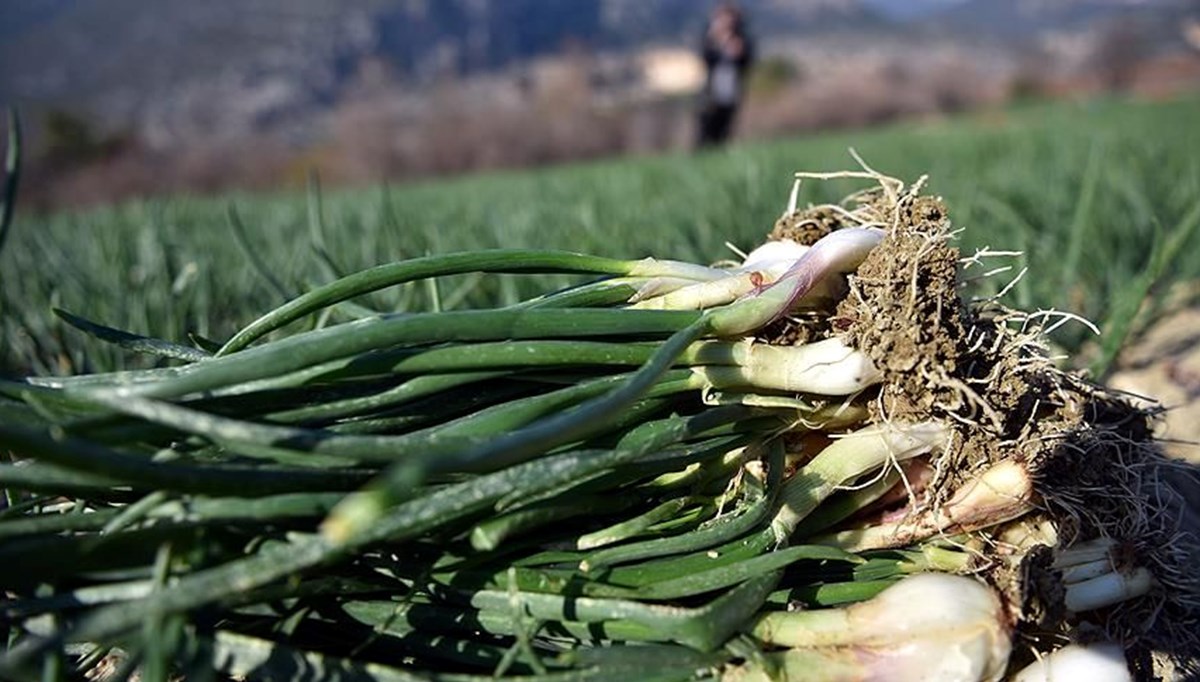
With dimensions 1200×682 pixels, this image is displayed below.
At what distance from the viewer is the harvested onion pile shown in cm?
72

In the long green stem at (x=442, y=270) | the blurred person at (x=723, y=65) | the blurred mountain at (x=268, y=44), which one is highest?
the long green stem at (x=442, y=270)

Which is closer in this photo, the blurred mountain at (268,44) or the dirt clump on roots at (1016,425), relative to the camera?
the dirt clump on roots at (1016,425)

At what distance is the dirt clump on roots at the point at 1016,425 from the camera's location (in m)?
0.93

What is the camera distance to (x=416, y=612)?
2.73 ft

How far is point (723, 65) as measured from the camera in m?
9.12

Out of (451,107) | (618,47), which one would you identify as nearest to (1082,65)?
(451,107)

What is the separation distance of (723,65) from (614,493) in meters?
8.83

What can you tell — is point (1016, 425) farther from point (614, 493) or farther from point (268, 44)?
point (268, 44)

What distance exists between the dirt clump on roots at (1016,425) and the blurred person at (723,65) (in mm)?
8385

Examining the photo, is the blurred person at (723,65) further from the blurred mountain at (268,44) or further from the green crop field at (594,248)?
the blurred mountain at (268,44)

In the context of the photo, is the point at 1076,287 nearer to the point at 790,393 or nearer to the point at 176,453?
the point at 790,393

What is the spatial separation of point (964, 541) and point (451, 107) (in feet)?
71.3

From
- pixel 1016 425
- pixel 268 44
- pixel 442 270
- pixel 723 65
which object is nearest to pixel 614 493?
pixel 442 270

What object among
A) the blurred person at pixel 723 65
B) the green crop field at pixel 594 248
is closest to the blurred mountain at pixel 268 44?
the blurred person at pixel 723 65
